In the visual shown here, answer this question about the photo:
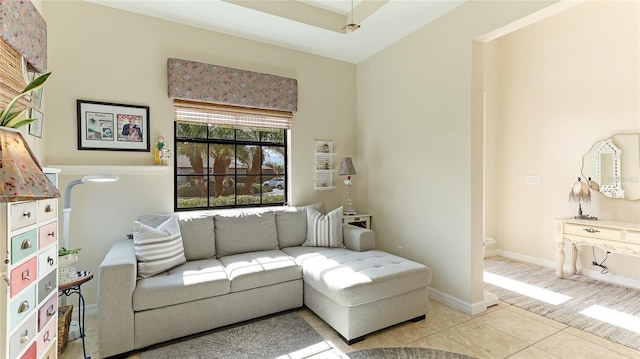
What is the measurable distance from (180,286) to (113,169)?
1419 mm

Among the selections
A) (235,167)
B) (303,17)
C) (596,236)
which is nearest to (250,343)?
(235,167)

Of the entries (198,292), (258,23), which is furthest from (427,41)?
(198,292)

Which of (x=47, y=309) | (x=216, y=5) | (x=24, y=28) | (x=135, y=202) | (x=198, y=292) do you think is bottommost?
(x=198, y=292)

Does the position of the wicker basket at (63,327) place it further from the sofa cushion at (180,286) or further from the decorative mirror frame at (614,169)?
the decorative mirror frame at (614,169)

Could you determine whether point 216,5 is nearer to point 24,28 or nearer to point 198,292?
point 24,28

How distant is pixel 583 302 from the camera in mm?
2930

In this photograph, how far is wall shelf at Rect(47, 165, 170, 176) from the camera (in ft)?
8.64

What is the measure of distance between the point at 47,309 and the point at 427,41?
377 centimetres

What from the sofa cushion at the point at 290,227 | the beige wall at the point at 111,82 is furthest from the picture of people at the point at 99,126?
the sofa cushion at the point at 290,227

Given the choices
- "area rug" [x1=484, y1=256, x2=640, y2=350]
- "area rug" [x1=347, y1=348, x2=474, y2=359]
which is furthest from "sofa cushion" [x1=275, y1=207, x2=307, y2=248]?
"area rug" [x1=484, y1=256, x2=640, y2=350]

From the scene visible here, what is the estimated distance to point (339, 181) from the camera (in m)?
4.24

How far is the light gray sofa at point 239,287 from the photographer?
210cm

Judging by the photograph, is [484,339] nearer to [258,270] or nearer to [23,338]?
[258,270]

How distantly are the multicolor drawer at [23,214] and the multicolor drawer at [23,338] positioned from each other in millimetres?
448
